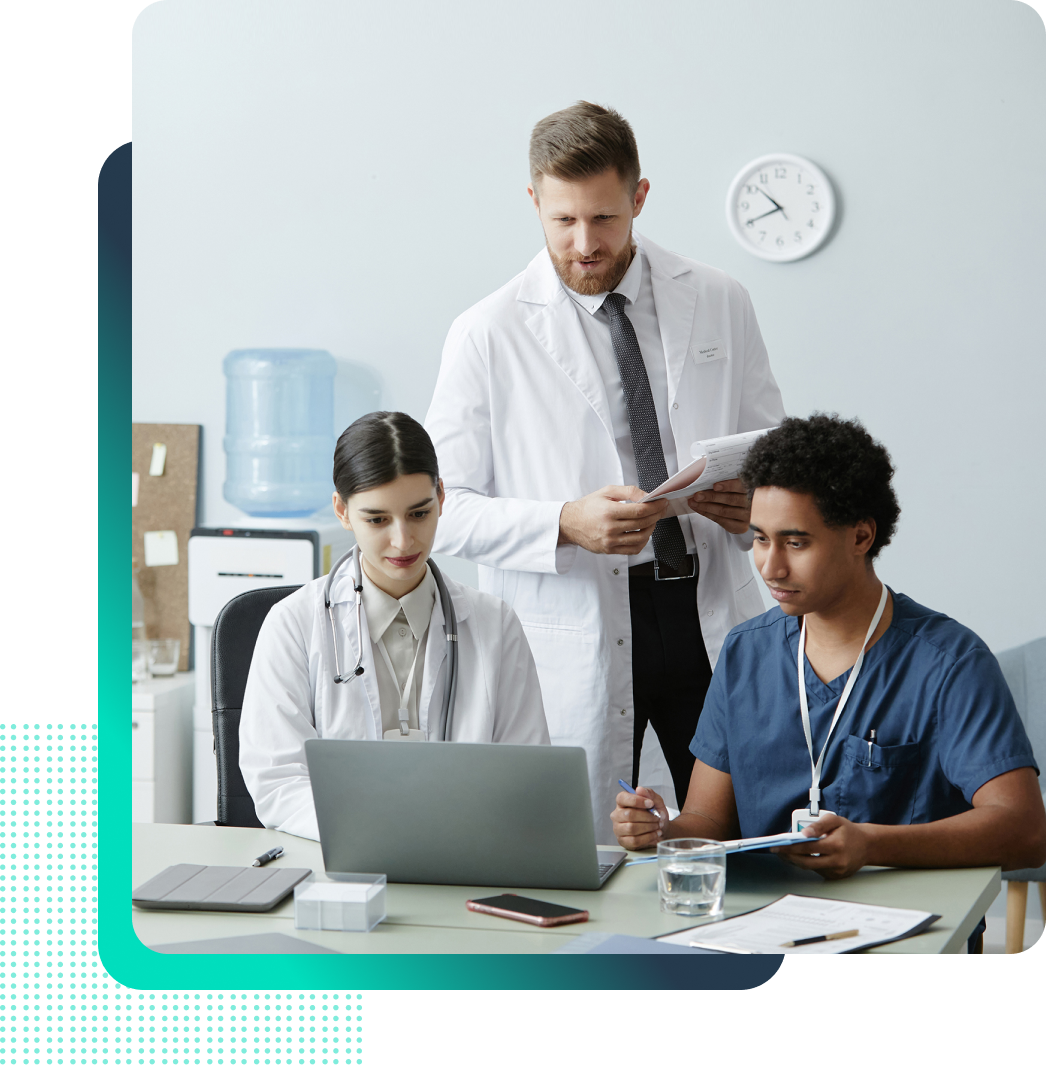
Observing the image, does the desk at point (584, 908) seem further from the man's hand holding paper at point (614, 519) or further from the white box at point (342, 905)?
the man's hand holding paper at point (614, 519)

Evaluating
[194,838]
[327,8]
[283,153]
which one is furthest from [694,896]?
[283,153]

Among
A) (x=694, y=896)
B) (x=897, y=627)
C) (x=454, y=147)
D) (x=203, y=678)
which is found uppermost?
(x=454, y=147)

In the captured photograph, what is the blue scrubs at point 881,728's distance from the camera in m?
1.37

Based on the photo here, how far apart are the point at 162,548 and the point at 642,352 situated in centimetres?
80

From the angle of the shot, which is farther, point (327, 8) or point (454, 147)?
point (454, 147)

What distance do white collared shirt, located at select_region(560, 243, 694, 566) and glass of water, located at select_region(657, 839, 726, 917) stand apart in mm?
533

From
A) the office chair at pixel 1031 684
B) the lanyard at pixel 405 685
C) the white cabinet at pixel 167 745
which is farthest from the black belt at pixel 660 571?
the white cabinet at pixel 167 745

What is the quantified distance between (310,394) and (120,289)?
67 centimetres

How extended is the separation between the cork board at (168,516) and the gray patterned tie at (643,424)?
2.41 ft

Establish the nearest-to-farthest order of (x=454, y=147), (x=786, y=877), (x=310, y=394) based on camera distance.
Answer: (x=786, y=877) < (x=454, y=147) < (x=310, y=394)

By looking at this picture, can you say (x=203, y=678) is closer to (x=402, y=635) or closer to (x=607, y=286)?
(x=402, y=635)

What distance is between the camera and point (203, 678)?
6.16ft

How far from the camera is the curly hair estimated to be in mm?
1436

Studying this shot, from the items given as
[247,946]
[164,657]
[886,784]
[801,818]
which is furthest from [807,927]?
[164,657]
